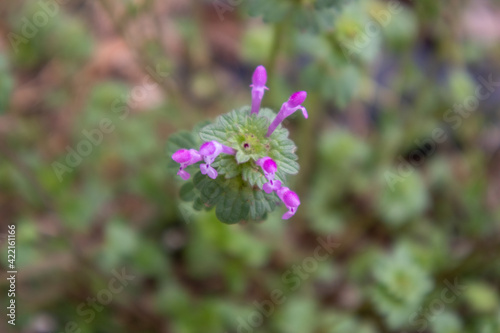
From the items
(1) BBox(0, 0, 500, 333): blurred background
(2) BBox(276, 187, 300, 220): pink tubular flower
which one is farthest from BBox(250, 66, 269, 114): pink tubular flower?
(1) BBox(0, 0, 500, 333): blurred background

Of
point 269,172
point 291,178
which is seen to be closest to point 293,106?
point 269,172

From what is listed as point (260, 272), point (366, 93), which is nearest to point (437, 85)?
point (366, 93)

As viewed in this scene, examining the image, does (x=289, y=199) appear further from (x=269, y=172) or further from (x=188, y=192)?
(x=188, y=192)

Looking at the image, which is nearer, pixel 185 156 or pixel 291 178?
pixel 185 156

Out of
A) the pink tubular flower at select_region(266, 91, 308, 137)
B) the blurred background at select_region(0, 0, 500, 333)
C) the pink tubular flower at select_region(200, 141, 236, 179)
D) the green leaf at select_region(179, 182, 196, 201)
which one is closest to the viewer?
the pink tubular flower at select_region(200, 141, 236, 179)

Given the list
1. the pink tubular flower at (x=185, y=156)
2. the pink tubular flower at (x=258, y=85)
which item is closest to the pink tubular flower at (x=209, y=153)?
the pink tubular flower at (x=185, y=156)

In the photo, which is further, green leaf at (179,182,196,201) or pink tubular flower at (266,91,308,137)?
green leaf at (179,182,196,201)

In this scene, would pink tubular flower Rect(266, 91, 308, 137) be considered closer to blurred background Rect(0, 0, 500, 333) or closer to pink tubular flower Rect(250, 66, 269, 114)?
pink tubular flower Rect(250, 66, 269, 114)
